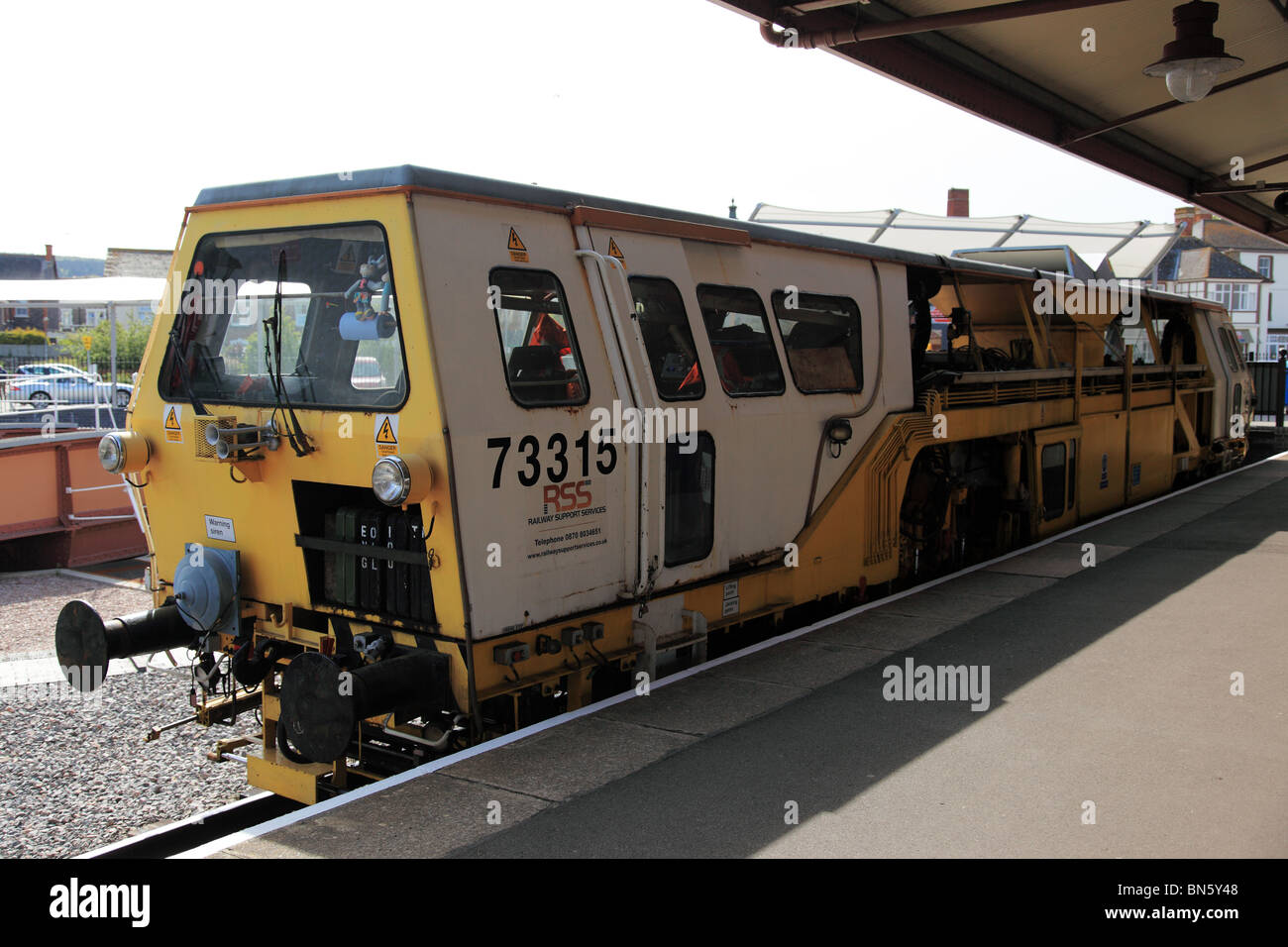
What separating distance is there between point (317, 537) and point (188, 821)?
4.73ft

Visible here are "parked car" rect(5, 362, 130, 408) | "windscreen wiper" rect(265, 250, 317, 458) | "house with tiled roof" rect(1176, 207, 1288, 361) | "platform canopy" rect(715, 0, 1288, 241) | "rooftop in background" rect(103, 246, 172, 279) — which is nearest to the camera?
"windscreen wiper" rect(265, 250, 317, 458)

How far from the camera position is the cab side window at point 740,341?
21.1ft

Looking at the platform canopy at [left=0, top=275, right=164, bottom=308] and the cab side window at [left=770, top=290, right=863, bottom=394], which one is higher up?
the platform canopy at [left=0, top=275, right=164, bottom=308]

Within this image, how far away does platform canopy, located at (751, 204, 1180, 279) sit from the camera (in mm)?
27438

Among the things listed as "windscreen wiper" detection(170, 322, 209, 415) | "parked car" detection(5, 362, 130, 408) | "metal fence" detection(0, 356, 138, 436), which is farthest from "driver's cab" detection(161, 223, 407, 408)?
"parked car" detection(5, 362, 130, 408)

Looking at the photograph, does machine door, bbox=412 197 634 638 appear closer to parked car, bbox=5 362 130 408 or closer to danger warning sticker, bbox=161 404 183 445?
danger warning sticker, bbox=161 404 183 445

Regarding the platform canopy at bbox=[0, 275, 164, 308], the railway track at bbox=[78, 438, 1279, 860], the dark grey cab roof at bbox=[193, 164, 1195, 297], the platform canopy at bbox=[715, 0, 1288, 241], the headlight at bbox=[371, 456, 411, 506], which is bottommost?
the railway track at bbox=[78, 438, 1279, 860]

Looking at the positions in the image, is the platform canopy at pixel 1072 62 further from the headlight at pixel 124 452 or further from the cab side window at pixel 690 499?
the headlight at pixel 124 452

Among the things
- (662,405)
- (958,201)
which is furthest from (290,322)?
(958,201)

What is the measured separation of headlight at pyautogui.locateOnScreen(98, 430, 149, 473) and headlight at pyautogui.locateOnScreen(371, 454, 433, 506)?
6.56ft

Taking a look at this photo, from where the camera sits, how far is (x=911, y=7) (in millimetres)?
9195

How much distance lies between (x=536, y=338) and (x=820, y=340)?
272 centimetres

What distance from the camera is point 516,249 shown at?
5.21m

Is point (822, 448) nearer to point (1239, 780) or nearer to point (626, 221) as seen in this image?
point (626, 221)
